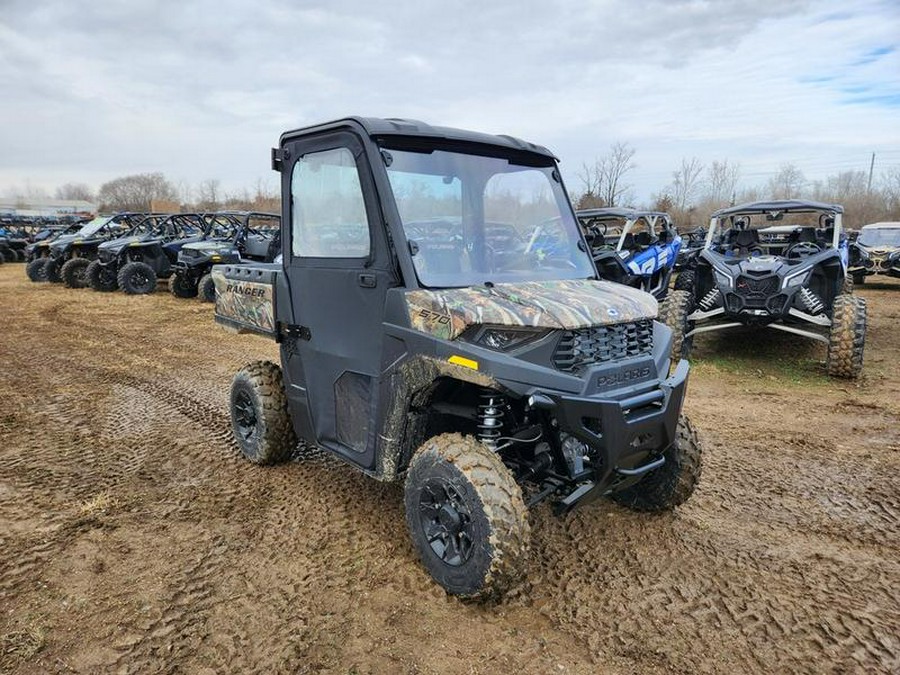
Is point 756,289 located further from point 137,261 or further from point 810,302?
point 137,261

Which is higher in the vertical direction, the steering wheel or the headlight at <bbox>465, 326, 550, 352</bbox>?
the headlight at <bbox>465, 326, 550, 352</bbox>

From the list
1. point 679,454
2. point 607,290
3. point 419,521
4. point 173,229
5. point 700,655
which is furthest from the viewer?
point 173,229

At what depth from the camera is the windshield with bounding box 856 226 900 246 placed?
16.6 m

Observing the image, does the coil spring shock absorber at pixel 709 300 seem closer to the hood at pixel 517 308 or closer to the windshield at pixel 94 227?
the hood at pixel 517 308

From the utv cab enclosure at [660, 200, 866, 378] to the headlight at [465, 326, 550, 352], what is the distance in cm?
553

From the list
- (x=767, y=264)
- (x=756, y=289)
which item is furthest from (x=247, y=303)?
(x=767, y=264)

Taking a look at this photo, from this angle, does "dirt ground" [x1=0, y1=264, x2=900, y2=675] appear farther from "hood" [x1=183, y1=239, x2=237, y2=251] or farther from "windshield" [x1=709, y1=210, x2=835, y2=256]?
"hood" [x1=183, y1=239, x2=237, y2=251]

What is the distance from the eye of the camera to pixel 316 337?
354 centimetres

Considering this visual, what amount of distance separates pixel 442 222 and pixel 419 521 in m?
1.48

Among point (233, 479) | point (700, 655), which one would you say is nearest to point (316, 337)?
point (233, 479)

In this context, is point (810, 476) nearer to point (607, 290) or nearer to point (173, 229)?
point (607, 290)

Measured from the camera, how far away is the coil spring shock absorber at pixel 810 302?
7.51 meters

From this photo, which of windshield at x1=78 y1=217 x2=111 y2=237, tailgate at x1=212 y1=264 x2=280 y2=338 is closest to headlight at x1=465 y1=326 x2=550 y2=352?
tailgate at x1=212 y1=264 x2=280 y2=338

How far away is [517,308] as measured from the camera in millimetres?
2658
